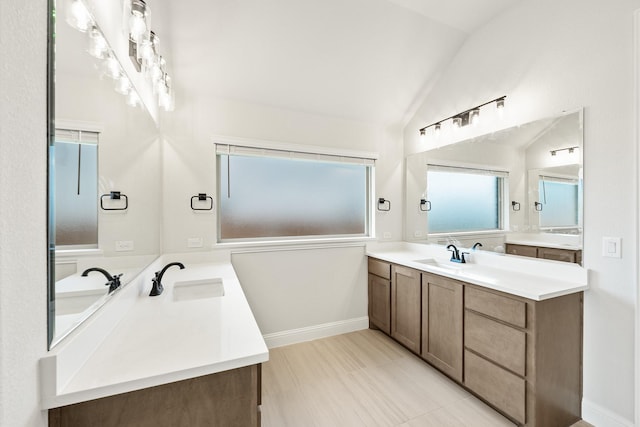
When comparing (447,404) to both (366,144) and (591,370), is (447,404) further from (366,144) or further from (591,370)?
(366,144)

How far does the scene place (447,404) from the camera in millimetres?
1861

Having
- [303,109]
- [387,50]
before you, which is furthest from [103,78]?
[387,50]

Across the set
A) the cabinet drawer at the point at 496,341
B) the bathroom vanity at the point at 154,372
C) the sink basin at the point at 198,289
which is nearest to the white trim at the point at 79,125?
the bathroom vanity at the point at 154,372

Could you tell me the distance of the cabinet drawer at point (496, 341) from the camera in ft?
5.30

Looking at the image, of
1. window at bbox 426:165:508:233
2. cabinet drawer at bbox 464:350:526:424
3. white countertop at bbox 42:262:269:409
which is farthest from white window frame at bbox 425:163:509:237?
white countertop at bbox 42:262:269:409

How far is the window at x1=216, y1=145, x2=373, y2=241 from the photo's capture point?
2.62 m

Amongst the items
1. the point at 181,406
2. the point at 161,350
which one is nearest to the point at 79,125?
the point at 161,350

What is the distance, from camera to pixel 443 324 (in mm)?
2133

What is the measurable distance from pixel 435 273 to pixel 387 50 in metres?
2.01

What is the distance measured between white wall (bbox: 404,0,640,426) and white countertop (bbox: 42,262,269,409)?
2.08 meters

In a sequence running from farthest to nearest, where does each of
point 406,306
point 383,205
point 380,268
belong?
point 383,205, point 380,268, point 406,306

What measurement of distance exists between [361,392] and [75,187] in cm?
212

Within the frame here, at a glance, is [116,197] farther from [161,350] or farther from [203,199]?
[203,199]

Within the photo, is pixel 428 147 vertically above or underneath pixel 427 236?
above
